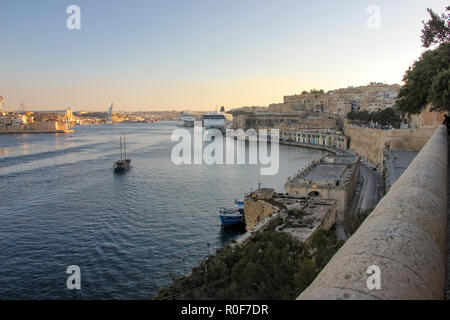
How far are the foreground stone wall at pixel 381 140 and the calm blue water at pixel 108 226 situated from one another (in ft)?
22.2

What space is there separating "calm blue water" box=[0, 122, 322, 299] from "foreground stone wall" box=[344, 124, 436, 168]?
266 inches

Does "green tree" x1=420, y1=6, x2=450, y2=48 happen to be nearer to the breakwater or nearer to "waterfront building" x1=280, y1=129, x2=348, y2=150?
"waterfront building" x1=280, y1=129, x2=348, y2=150

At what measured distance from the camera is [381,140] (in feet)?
80.8

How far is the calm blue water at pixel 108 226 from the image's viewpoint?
10078mm

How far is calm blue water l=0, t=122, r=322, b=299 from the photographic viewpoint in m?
10.1

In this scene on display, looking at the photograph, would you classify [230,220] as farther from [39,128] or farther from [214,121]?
[214,121]

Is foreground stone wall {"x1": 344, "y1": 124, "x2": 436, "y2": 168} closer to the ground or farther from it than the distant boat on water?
farther from it

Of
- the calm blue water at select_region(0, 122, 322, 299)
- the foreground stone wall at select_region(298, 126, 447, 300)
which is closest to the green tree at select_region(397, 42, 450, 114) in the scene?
the foreground stone wall at select_region(298, 126, 447, 300)

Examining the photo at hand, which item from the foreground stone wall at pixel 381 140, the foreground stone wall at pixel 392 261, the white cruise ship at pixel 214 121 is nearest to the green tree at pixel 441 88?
the foreground stone wall at pixel 381 140

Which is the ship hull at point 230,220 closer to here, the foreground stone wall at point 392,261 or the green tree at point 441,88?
the green tree at point 441,88
